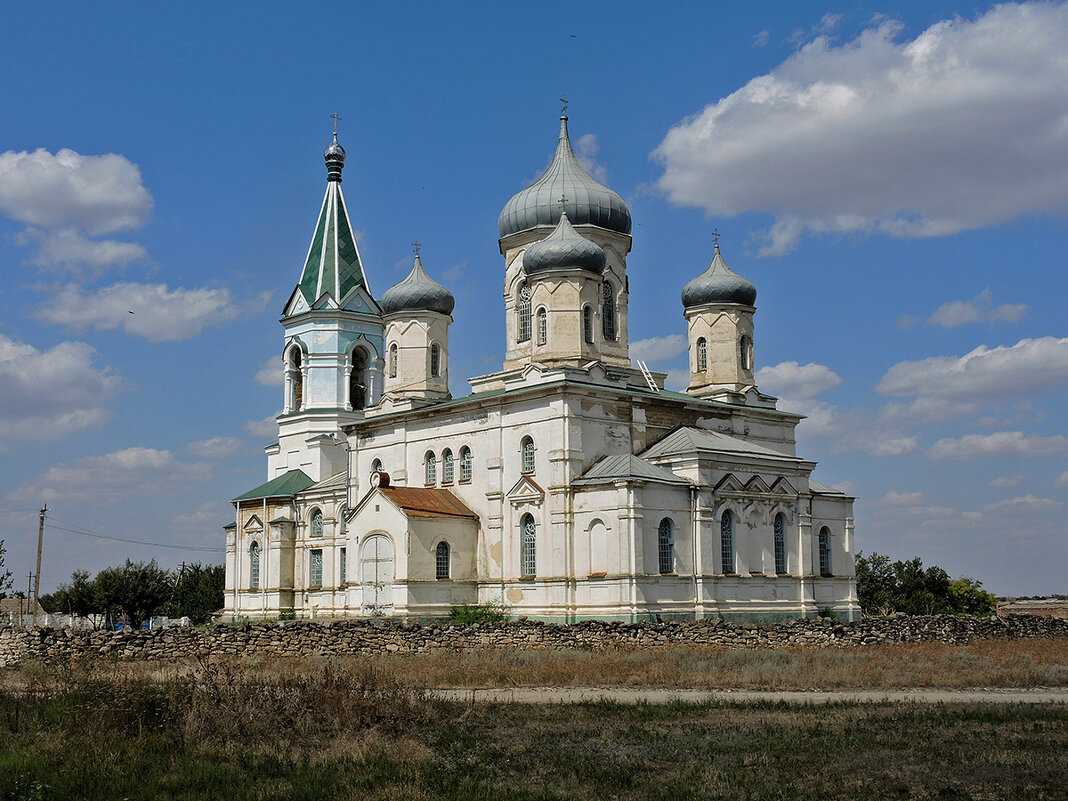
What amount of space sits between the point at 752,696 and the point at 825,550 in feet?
69.4

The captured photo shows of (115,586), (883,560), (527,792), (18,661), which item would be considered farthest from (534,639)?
(883,560)

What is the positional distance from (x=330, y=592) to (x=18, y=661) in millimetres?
18822

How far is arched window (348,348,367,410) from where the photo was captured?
49.2 metres

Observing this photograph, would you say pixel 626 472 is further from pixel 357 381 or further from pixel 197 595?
pixel 197 595

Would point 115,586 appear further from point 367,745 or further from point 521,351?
point 367,745

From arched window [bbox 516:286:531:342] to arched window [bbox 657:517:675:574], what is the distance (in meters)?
9.32

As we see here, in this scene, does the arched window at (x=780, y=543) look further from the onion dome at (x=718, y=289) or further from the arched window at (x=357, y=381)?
the arched window at (x=357, y=381)

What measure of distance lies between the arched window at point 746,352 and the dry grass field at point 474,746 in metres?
25.7

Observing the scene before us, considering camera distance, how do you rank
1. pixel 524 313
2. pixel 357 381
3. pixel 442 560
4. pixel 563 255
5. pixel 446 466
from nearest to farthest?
pixel 442 560 < pixel 563 255 < pixel 446 466 < pixel 524 313 < pixel 357 381

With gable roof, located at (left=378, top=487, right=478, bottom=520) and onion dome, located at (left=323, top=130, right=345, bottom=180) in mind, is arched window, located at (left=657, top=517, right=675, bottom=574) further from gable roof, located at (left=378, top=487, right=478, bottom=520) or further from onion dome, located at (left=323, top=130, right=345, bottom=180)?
onion dome, located at (left=323, top=130, right=345, bottom=180)

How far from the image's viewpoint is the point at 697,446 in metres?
34.4

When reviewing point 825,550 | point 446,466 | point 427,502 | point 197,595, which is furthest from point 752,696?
point 197,595

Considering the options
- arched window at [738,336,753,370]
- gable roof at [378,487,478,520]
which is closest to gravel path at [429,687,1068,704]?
gable roof at [378,487,478,520]

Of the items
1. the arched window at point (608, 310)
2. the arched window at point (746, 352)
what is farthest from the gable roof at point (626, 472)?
the arched window at point (746, 352)
